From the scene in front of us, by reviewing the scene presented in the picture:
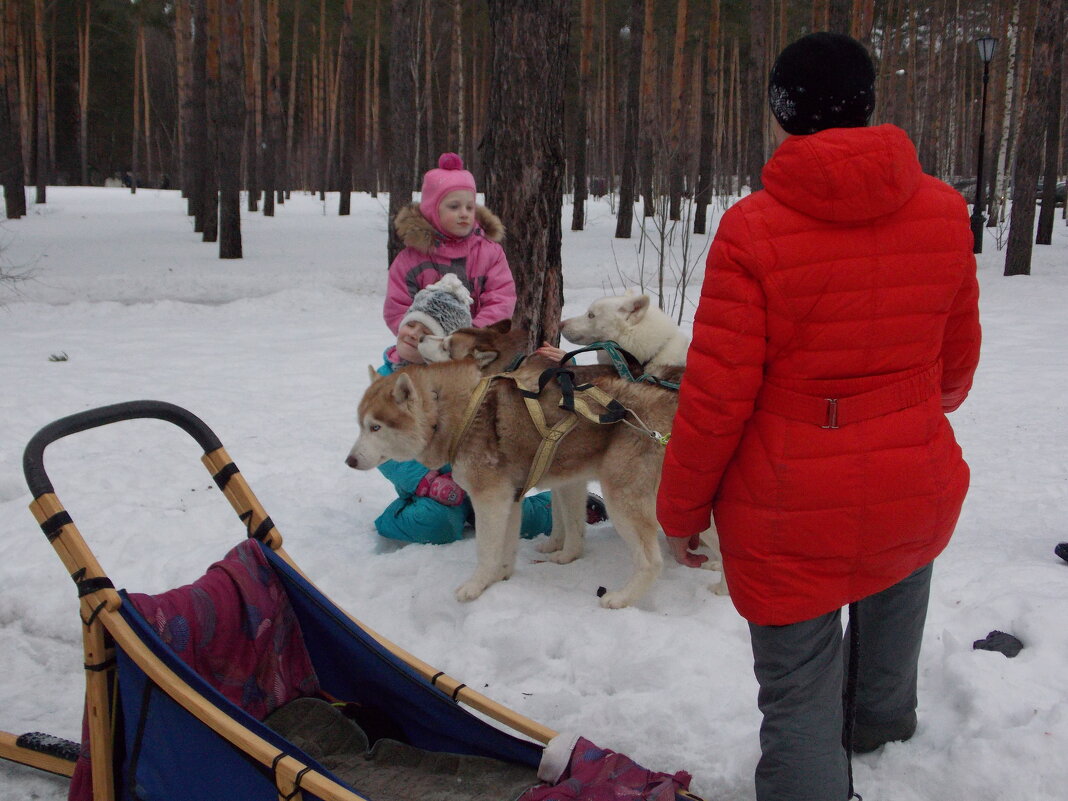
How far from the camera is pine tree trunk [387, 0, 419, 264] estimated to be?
44.9 ft

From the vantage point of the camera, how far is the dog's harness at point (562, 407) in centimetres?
357

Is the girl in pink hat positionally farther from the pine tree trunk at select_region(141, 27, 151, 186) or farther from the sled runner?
the pine tree trunk at select_region(141, 27, 151, 186)

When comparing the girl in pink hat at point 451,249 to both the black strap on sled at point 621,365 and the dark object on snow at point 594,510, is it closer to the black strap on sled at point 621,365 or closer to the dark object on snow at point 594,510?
the black strap on sled at point 621,365

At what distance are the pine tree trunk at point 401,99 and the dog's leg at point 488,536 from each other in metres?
10.3

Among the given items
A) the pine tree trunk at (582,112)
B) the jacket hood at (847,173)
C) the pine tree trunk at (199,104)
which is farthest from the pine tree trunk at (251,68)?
the jacket hood at (847,173)

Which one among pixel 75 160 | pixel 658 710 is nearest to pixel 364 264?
pixel 658 710

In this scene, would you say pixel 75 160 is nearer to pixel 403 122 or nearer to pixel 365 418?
pixel 403 122

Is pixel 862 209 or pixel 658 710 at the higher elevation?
pixel 862 209

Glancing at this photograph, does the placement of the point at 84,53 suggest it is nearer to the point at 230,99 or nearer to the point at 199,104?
the point at 199,104

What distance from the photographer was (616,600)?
11.8ft

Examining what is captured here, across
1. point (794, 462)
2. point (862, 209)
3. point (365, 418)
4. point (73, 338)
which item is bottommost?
point (73, 338)

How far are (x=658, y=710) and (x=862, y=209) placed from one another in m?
1.86

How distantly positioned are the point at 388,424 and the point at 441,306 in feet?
2.36

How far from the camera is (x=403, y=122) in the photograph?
1427 centimetres
